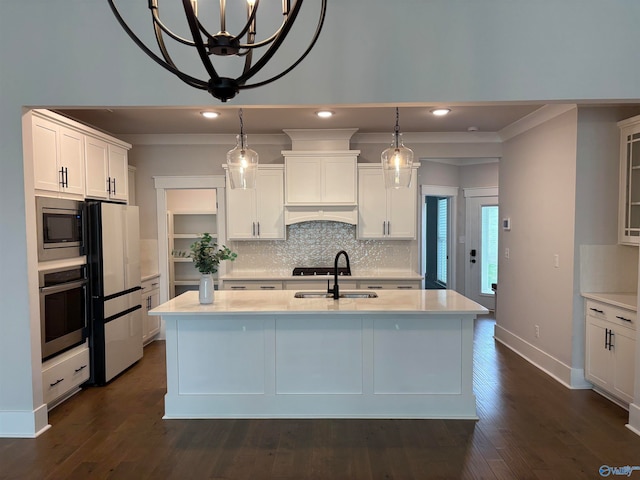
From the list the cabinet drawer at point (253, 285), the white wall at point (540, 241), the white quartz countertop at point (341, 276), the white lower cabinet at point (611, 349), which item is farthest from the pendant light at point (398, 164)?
the cabinet drawer at point (253, 285)

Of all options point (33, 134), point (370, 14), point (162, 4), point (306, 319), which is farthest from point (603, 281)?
point (33, 134)

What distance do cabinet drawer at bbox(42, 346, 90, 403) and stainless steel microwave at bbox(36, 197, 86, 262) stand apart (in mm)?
824

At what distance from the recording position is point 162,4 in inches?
110

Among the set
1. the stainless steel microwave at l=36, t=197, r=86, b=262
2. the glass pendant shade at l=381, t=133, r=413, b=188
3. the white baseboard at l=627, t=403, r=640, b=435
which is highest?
the glass pendant shade at l=381, t=133, r=413, b=188

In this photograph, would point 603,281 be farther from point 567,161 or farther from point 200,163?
point 200,163

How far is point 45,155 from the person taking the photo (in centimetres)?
320

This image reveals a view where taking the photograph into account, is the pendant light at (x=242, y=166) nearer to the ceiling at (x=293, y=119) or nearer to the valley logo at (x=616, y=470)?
the ceiling at (x=293, y=119)

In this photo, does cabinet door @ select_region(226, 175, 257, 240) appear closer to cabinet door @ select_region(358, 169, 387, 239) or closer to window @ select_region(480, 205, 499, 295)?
cabinet door @ select_region(358, 169, 387, 239)

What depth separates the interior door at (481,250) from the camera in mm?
6887

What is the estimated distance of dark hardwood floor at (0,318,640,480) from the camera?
8.15 ft

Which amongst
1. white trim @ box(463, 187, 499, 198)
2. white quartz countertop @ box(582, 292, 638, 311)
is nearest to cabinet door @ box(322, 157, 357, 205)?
white quartz countertop @ box(582, 292, 638, 311)

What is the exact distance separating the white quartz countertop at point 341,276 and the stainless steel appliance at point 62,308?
166 cm

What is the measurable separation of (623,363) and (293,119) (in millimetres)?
3607

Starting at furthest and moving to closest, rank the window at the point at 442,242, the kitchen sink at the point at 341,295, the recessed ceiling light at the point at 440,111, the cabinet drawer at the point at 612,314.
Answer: the window at the point at 442,242
the recessed ceiling light at the point at 440,111
the kitchen sink at the point at 341,295
the cabinet drawer at the point at 612,314
